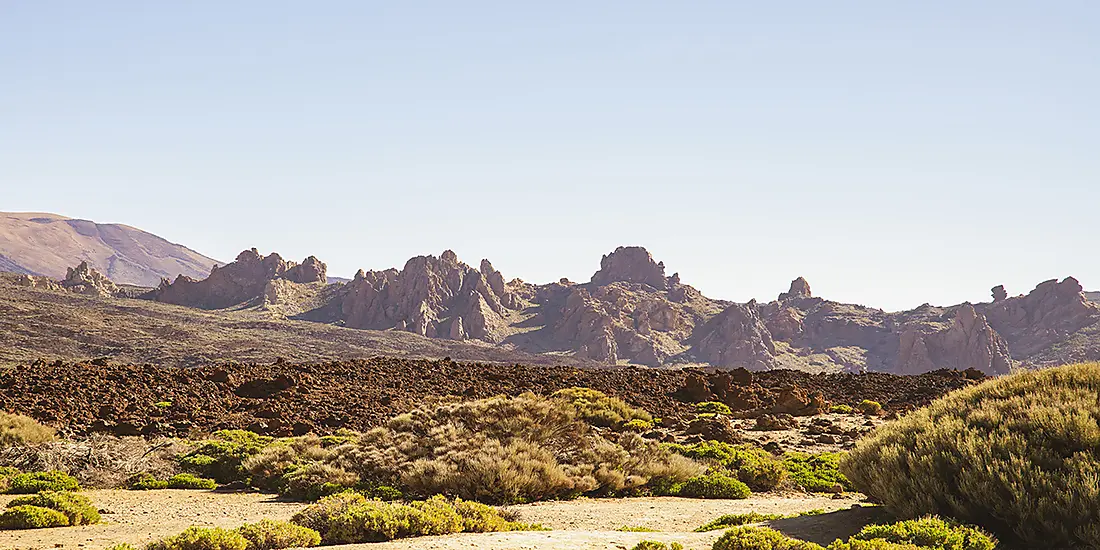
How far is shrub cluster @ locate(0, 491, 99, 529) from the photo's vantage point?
11641 millimetres

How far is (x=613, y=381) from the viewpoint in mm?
35938

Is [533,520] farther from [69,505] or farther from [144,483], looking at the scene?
[144,483]

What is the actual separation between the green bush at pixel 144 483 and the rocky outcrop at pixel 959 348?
128 m

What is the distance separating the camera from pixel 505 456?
1566 cm

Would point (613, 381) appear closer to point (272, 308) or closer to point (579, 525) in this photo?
point (579, 525)

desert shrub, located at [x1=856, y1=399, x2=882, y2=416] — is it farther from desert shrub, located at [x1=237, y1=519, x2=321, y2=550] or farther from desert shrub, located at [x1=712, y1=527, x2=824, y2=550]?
desert shrub, located at [x1=237, y1=519, x2=321, y2=550]

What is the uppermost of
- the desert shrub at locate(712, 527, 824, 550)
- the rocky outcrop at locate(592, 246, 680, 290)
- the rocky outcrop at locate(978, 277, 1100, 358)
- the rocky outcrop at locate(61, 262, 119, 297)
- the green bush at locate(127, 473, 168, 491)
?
the rocky outcrop at locate(592, 246, 680, 290)

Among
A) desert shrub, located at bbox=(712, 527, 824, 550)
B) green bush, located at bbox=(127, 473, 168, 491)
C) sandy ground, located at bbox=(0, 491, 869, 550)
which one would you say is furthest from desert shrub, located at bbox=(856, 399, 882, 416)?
green bush, located at bbox=(127, 473, 168, 491)

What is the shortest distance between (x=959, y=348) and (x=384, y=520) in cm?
13728

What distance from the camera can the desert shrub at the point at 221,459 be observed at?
17.8 m

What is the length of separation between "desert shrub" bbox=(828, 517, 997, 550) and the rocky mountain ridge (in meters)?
124

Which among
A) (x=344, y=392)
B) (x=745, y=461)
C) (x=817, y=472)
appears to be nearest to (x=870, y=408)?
(x=817, y=472)

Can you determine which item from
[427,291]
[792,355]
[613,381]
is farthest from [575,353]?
[613,381]

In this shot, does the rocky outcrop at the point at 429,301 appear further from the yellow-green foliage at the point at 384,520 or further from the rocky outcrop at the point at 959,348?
the yellow-green foliage at the point at 384,520
